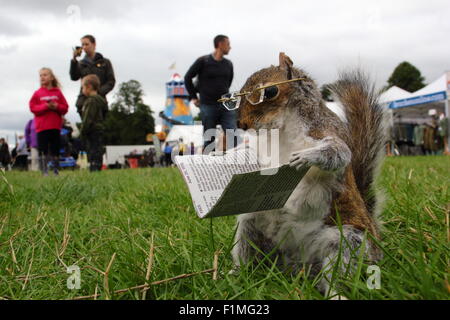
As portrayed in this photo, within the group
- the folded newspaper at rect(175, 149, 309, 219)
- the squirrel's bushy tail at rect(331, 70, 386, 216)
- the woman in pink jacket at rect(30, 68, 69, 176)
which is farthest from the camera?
the woman in pink jacket at rect(30, 68, 69, 176)

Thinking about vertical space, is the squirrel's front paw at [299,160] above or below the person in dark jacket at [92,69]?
below

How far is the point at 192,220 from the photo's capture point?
1.53m

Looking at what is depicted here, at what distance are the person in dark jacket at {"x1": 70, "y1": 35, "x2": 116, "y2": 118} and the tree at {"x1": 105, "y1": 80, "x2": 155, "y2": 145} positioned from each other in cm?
2619

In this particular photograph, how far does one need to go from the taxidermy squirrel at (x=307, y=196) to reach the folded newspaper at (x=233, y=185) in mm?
51

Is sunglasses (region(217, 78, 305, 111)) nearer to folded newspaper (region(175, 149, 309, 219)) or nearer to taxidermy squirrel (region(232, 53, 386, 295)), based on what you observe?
taxidermy squirrel (region(232, 53, 386, 295))

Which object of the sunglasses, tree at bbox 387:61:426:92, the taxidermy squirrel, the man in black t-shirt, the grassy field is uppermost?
tree at bbox 387:61:426:92

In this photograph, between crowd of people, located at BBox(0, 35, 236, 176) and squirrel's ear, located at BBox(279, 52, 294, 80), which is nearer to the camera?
squirrel's ear, located at BBox(279, 52, 294, 80)

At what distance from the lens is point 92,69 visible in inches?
170

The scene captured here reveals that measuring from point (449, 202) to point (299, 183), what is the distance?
0.82 metres

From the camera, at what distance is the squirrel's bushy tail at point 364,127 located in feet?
A: 3.79

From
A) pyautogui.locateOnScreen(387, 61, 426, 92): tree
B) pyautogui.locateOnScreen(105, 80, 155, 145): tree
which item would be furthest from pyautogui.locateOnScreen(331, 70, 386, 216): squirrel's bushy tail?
pyautogui.locateOnScreen(105, 80, 155, 145): tree

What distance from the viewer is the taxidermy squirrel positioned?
831 millimetres

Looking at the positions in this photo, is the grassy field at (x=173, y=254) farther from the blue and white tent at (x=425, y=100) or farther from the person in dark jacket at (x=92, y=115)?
the blue and white tent at (x=425, y=100)

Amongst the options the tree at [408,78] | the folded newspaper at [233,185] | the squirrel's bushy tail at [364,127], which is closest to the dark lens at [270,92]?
the folded newspaper at [233,185]
